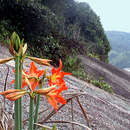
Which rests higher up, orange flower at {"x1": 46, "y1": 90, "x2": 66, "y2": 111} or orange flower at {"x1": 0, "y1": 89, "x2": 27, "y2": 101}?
orange flower at {"x1": 0, "y1": 89, "x2": 27, "y2": 101}

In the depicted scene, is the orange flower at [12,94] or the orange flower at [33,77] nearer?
the orange flower at [12,94]

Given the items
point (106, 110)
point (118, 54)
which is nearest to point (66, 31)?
point (106, 110)

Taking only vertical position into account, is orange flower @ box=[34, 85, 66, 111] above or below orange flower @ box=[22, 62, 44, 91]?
below

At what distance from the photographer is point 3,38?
319 inches

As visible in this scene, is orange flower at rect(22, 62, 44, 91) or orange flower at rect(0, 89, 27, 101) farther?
orange flower at rect(22, 62, 44, 91)

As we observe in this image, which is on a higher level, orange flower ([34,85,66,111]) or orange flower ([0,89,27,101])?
orange flower ([0,89,27,101])

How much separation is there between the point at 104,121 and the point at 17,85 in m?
2.62

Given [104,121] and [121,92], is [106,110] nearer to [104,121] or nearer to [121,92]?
[104,121]

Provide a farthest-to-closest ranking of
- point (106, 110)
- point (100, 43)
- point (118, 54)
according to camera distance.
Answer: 1. point (118, 54)
2. point (100, 43)
3. point (106, 110)

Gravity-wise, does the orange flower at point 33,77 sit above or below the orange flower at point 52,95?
A: above

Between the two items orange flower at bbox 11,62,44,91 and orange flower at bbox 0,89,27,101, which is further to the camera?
orange flower at bbox 11,62,44,91

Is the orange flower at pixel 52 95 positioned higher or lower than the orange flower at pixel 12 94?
lower

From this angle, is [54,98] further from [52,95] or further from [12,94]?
[12,94]

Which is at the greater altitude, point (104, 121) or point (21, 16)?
point (21, 16)
